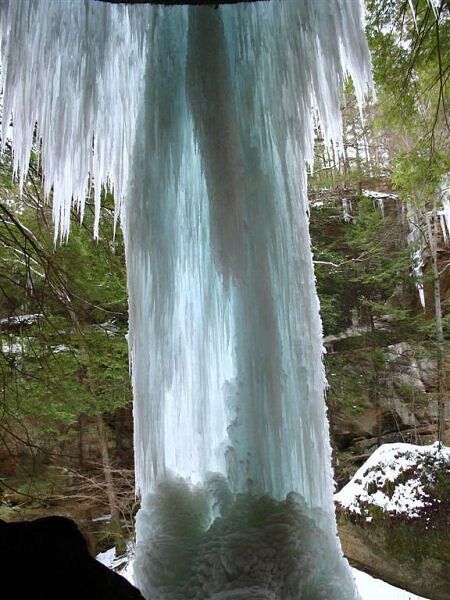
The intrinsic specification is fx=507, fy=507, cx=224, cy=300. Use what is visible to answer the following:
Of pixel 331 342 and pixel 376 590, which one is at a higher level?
pixel 331 342

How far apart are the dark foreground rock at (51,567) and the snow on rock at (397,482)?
394cm

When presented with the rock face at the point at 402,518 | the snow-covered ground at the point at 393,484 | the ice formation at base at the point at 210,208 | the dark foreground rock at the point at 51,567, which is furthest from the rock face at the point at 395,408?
the dark foreground rock at the point at 51,567

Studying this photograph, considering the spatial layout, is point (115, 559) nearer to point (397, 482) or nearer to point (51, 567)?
point (397, 482)

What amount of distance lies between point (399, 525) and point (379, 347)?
14.8 ft

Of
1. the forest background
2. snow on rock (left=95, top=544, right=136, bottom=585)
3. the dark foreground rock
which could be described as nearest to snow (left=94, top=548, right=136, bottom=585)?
snow on rock (left=95, top=544, right=136, bottom=585)

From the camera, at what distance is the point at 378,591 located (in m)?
4.40

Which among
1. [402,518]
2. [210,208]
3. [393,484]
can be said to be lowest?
[402,518]

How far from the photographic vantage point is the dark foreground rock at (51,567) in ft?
4.31

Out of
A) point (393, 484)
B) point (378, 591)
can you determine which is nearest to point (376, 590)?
point (378, 591)

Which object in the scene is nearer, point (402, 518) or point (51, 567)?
point (51, 567)

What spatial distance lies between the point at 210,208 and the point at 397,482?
3.93m

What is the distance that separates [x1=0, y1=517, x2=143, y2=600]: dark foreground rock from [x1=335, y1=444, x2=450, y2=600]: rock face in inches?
152

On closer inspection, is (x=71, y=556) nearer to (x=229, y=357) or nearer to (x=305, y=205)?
(x=229, y=357)

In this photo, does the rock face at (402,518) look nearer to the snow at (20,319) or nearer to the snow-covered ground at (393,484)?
the snow-covered ground at (393,484)
